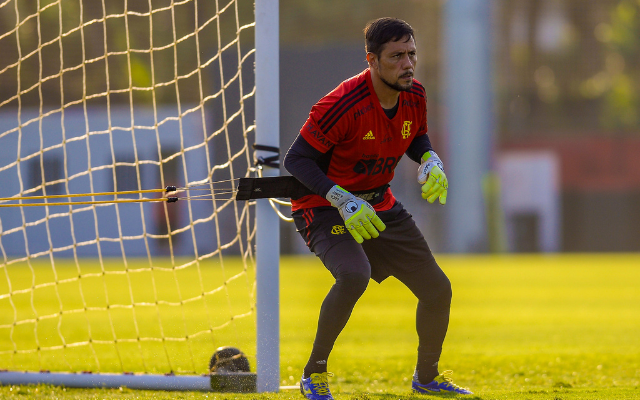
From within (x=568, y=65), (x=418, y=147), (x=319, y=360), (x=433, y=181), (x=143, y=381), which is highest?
(x=568, y=65)

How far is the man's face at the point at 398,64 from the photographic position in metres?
3.86

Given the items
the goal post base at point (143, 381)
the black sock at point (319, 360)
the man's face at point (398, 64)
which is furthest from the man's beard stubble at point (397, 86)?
the goal post base at point (143, 381)

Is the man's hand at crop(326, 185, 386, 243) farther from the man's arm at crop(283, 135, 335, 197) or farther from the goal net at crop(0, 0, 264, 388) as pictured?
the goal net at crop(0, 0, 264, 388)

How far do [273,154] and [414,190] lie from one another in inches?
1135

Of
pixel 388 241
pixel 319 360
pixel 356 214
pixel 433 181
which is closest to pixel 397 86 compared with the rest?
pixel 433 181

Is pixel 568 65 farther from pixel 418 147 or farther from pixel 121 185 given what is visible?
pixel 418 147

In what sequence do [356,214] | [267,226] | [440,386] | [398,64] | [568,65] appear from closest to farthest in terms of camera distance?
[356,214]
[398,64]
[440,386]
[267,226]
[568,65]

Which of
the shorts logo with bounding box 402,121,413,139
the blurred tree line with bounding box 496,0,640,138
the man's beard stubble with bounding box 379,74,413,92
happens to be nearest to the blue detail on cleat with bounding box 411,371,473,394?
the shorts logo with bounding box 402,121,413,139

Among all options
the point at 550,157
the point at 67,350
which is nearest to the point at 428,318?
the point at 67,350

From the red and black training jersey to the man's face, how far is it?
0.14 m

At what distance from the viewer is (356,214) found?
3758mm

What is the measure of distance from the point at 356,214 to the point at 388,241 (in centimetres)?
47

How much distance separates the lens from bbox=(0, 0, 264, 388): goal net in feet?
18.8

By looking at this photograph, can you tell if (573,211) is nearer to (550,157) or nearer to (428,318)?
(550,157)
